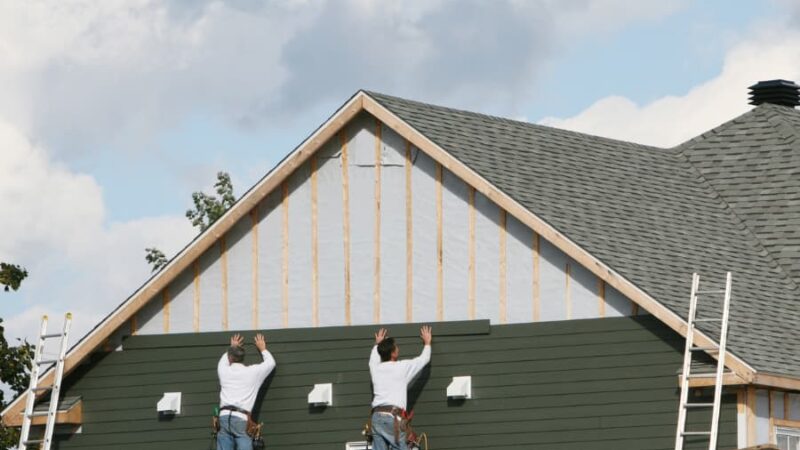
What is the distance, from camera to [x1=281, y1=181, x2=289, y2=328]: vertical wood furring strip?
1081 inches

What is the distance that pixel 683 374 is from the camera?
2422 centimetres

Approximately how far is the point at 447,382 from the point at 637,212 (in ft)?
13.5

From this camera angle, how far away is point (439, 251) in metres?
26.6

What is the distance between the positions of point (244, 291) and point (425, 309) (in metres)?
2.61

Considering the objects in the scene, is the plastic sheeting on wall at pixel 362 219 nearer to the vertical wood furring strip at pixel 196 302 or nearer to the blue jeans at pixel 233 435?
the blue jeans at pixel 233 435

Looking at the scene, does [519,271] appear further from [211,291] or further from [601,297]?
[211,291]

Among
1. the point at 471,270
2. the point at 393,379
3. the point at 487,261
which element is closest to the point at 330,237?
the point at 471,270

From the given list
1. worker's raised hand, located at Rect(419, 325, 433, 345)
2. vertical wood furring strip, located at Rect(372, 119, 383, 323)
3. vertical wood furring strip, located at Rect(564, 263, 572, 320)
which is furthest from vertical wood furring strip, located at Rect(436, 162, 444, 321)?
vertical wood furring strip, located at Rect(564, 263, 572, 320)

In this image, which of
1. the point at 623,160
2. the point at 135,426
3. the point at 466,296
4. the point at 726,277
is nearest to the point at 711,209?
the point at 623,160

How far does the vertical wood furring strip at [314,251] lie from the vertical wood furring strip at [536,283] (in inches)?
118

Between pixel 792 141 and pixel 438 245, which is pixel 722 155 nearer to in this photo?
pixel 792 141

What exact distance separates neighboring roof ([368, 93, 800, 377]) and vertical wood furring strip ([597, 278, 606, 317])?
305 mm

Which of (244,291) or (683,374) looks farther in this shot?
(244,291)

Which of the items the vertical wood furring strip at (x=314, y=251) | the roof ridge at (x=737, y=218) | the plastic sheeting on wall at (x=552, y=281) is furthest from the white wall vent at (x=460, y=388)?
the roof ridge at (x=737, y=218)
